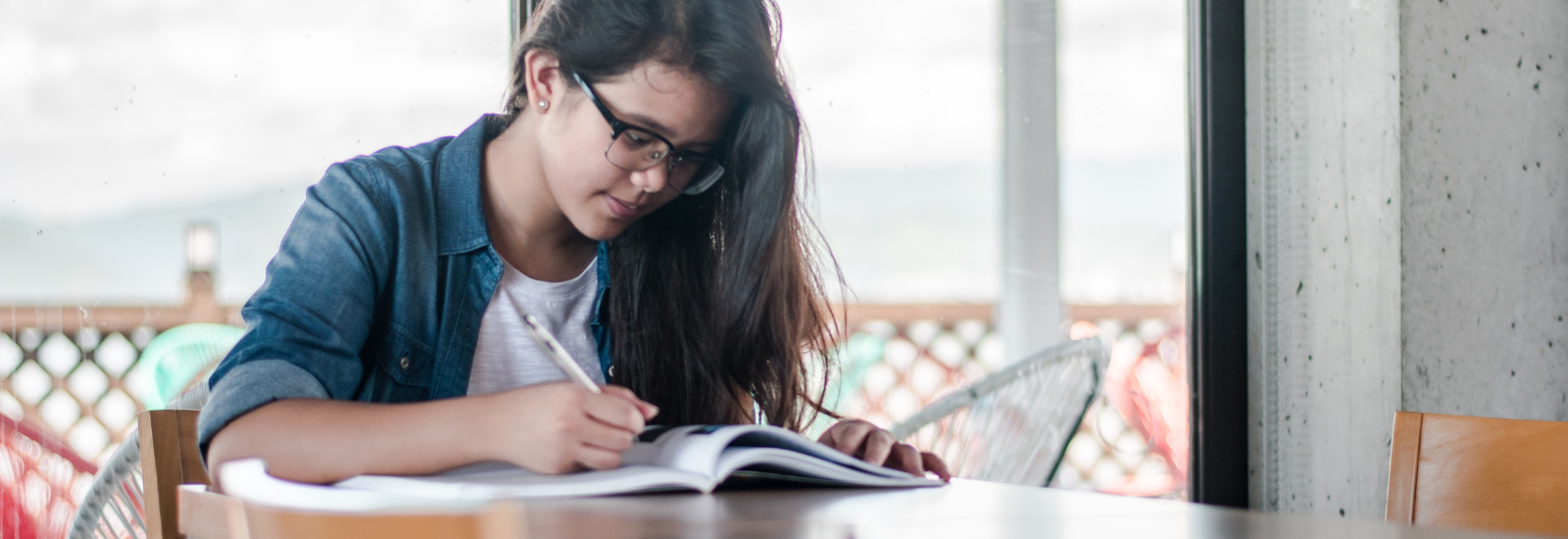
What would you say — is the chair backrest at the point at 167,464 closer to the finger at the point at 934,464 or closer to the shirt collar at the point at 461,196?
the shirt collar at the point at 461,196

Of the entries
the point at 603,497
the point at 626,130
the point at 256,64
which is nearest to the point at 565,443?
the point at 603,497

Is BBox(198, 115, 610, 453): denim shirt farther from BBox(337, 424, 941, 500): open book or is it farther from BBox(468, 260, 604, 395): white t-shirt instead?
BBox(337, 424, 941, 500): open book

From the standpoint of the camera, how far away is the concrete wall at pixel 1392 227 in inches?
63.4

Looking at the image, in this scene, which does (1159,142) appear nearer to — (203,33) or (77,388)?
(203,33)

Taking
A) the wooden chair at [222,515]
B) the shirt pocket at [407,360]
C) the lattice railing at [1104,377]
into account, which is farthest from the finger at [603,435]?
the lattice railing at [1104,377]

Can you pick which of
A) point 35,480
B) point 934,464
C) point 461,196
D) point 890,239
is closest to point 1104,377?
point 890,239

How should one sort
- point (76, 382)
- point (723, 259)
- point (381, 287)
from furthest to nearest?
point (723, 259)
point (76, 382)
point (381, 287)

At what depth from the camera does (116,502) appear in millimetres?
890

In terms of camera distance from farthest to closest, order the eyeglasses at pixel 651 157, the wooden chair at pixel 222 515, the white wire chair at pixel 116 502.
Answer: the eyeglasses at pixel 651 157 < the white wire chair at pixel 116 502 < the wooden chair at pixel 222 515

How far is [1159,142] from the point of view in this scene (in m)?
1.71

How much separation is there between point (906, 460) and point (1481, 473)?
0.53 m

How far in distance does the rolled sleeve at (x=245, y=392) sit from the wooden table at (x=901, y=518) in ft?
0.39

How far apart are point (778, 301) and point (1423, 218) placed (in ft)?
3.52

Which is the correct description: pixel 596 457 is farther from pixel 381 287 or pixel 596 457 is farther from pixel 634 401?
pixel 381 287
